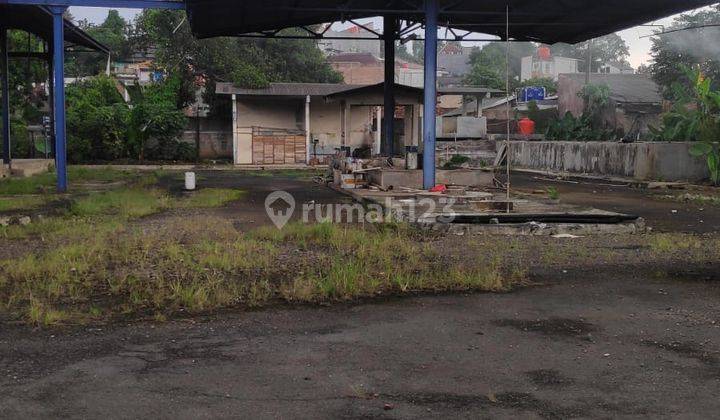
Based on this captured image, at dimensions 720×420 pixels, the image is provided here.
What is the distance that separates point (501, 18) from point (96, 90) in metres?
23.0

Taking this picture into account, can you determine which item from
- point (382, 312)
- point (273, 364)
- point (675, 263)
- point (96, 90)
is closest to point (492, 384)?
point (273, 364)

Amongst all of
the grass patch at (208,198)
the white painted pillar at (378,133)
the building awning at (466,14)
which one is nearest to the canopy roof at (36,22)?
the building awning at (466,14)

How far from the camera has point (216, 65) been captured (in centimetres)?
3875

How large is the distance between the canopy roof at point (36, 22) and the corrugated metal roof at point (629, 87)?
25.9m

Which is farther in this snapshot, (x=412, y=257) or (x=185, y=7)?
(x=185, y=7)

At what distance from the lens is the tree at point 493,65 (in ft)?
192

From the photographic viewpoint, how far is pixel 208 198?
16.4 metres

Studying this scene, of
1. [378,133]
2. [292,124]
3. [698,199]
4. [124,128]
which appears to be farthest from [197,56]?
[698,199]

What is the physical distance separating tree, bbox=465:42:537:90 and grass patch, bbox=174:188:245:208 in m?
27.5

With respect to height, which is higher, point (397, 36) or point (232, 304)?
point (397, 36)

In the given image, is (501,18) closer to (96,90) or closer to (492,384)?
(492,384)

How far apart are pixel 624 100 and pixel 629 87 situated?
4.82 meters

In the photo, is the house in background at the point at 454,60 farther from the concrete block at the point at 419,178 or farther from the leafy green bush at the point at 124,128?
the concrete block at the point at 419,178

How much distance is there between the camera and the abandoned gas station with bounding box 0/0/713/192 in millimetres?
17312
